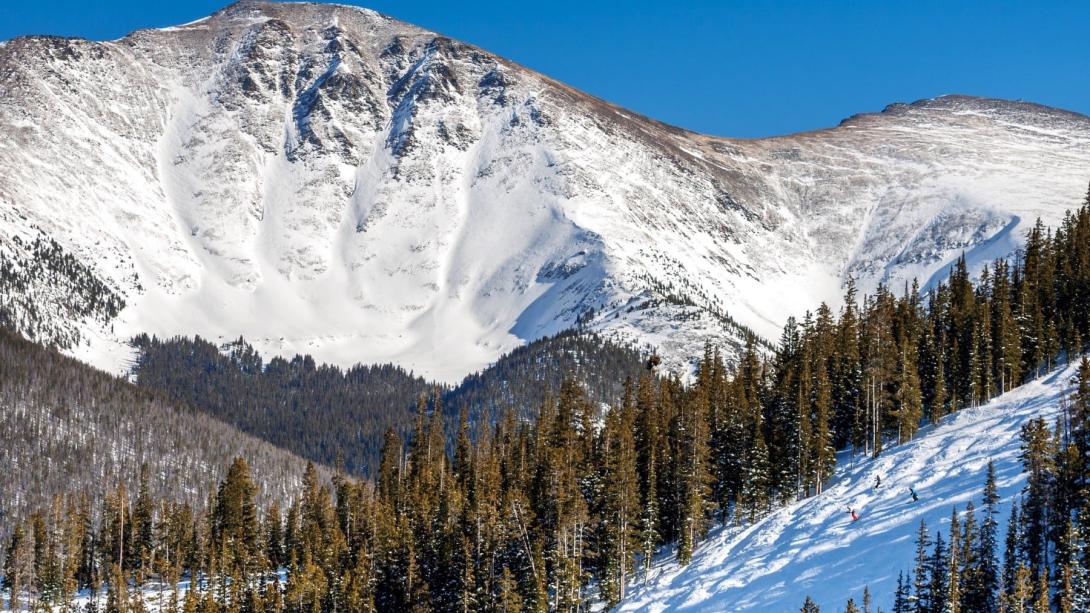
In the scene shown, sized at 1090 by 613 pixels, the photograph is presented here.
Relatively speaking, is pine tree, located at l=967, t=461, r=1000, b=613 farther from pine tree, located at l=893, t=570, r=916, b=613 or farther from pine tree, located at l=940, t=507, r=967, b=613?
pine tree, located at l=893, t=570, r=916, b=613

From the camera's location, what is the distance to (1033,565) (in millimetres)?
75188

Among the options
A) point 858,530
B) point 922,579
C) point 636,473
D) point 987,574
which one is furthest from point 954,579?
point 636,473

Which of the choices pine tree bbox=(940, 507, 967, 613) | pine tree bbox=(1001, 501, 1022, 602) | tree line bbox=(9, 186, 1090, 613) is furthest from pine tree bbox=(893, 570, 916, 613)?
tree line bbox=(9, 186, 1090, 613)

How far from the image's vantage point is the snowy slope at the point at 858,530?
275 feet

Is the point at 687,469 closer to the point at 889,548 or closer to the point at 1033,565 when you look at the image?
the point at 889,548

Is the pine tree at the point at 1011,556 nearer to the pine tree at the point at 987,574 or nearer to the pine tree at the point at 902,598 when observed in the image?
the pine tree at the point at 987,574

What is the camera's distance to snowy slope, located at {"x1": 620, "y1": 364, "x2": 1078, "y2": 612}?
83.8 meters

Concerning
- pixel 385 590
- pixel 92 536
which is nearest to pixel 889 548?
pixel 385 590

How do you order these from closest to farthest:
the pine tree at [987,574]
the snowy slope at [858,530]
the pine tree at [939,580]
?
the pine tree at [987,574], the pine tree at [939,580], the snowy slope at [858,530]

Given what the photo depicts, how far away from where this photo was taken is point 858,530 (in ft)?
294

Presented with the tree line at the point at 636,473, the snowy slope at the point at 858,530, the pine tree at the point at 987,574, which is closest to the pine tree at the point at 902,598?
the snowy slope at the point at 858,530

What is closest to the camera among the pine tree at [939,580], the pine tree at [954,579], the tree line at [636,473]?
the pine tree at [954,579]

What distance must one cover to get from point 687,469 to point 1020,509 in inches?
1286

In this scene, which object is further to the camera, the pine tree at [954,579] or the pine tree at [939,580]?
the pine tree at [939,580]
